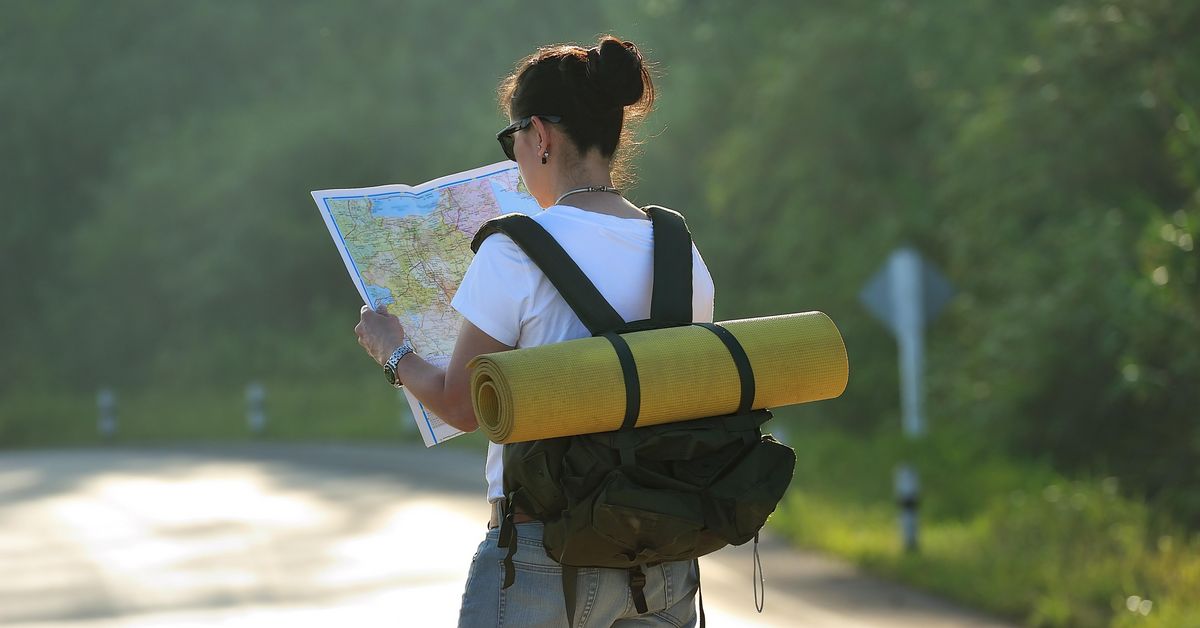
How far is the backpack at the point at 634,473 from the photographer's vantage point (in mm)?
2721

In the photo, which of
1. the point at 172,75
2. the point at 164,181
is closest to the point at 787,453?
the point at 164,181

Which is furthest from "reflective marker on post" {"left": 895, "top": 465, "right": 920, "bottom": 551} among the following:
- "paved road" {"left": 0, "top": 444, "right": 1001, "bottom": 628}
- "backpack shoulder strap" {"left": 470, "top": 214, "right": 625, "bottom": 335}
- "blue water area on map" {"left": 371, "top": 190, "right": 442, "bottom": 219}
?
"backpack shoulder strap" {"left": 470, "top": 214, "right": 625, "bottom": 335}

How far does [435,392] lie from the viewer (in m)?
2.84

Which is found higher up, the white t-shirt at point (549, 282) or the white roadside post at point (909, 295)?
the white roadside post at point (909, 295)

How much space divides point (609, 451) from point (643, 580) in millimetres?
286

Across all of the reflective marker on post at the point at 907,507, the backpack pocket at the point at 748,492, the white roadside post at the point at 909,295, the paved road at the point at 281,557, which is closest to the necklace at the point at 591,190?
the backpack pocket at the point at 748,492

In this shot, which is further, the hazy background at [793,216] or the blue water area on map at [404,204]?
the hazy background at [793,216]

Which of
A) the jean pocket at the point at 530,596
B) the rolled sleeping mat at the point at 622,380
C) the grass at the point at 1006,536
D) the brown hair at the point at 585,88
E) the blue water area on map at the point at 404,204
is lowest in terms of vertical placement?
the grass at the point at 1006,536

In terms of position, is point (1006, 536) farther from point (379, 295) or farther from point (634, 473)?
point (634, 473)

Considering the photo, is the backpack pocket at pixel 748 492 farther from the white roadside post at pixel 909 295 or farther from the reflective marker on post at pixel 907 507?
the white roadside post at pixel 909 295

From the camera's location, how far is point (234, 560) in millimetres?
10664

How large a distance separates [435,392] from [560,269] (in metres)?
0.31

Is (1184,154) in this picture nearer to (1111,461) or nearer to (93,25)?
(1111,461)

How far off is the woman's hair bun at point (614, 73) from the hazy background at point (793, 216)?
5303 mm
